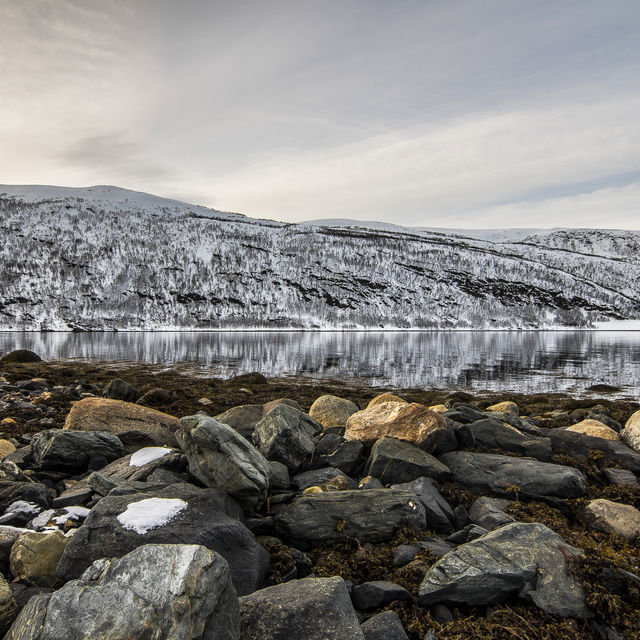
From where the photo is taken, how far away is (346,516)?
5449 mm

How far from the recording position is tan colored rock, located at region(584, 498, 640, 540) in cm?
574

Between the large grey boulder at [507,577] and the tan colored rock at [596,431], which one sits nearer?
the large grey boulder at [507,577]

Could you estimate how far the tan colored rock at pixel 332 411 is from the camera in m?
9.72

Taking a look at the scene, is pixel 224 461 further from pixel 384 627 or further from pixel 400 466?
pixel 400 466

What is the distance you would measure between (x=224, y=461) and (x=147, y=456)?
167cm

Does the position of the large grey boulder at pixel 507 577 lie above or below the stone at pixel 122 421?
below

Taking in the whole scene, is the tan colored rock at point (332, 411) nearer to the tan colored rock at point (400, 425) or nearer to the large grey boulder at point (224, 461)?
the tan colored rock at point (400, 425)

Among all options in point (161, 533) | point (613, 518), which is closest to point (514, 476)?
point (613, 518)

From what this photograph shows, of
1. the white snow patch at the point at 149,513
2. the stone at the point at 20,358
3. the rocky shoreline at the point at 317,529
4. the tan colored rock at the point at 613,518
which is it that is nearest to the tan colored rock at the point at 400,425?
the rocky shoreline at the point at 317,529

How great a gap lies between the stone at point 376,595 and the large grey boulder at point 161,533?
3.37 feet

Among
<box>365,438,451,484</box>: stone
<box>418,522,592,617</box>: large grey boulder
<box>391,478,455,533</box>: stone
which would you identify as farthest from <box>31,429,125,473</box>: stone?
<box>418,522,592,617</box>: large grey boulder

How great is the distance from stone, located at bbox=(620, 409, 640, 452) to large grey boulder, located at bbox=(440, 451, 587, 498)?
7.23ft

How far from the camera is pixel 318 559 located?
5.01m

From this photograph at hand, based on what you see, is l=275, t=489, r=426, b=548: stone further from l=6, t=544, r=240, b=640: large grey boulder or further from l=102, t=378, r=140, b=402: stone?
l=102, t=378, r=140, b=402: stone
